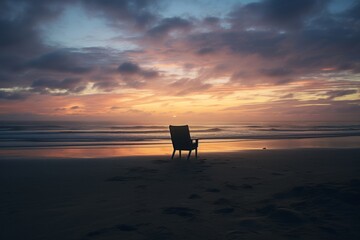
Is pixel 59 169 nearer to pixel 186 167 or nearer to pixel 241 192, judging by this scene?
pixel 186 167

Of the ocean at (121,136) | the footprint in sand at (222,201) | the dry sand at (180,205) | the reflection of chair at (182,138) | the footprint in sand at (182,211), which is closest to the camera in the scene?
the dry sand at (180,205)

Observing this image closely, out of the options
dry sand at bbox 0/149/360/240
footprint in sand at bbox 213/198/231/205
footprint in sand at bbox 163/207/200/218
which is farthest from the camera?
footprint in sand at bbox 213/198/231/205

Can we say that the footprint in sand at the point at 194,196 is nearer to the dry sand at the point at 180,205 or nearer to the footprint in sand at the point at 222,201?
the dry sand at the point at 180,205

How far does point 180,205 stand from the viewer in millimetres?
4973

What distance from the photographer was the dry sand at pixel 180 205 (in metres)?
3.80

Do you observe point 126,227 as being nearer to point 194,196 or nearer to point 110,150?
point 194,196

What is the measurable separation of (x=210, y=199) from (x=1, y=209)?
3.45 meters

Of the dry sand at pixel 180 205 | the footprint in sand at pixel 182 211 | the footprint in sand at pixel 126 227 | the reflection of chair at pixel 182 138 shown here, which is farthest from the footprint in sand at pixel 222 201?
the reflection of chair at pixel 182 138

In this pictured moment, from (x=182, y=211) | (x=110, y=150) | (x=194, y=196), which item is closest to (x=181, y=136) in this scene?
(x=194, y=196)

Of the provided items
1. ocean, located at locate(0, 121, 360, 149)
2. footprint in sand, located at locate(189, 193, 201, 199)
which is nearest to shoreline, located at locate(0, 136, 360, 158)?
ocean, located at locate(0, 121, 360, 149)

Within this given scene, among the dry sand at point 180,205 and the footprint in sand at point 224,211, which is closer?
the dry sand at point 180,205

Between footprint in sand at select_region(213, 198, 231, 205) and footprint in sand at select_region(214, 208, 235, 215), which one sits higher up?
footprint in sand at select_region(213, 198, 231, 205)

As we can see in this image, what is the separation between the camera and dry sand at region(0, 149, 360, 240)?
380cm

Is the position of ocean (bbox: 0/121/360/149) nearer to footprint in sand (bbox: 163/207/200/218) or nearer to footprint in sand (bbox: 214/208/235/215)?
footprint in sand (bbox: 163/207/200/218)
